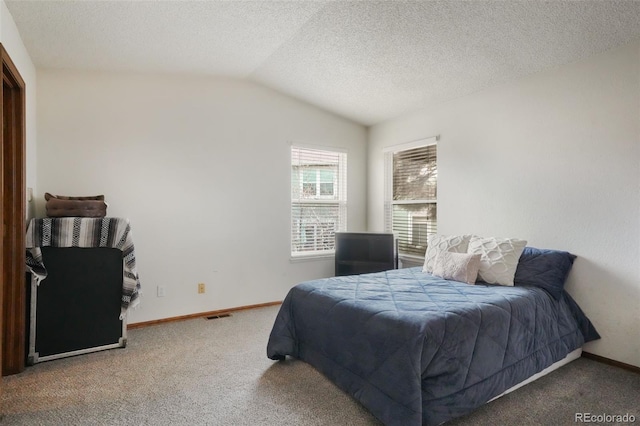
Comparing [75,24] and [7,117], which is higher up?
[75,24]

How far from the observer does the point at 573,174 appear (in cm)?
283

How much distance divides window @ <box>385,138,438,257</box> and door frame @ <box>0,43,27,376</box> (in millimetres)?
3523

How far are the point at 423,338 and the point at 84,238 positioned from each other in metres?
2.54

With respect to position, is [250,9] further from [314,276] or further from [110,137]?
[314,276]

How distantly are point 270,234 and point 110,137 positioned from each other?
1.89 metres

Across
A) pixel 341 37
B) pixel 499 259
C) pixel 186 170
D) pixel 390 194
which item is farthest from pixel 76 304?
pixel 390 194

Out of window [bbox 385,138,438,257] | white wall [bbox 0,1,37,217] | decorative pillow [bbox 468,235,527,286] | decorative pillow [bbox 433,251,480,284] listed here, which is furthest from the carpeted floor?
window [bbox 385,138,438,257]

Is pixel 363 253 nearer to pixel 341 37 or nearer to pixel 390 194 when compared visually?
pixel 390 194

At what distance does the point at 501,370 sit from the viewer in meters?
2.09

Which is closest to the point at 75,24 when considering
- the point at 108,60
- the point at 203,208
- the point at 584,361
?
the point at 108,60

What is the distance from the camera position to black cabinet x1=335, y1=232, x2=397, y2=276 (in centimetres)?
405

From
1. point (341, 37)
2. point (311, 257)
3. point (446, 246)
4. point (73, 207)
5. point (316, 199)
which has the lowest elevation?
point (311, 257)

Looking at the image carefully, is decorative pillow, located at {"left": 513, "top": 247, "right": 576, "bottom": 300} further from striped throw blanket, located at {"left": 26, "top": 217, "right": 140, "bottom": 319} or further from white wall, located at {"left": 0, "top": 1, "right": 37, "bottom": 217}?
white wall, located at {"left": 0, "top": 1, "right": 37, "bottom": 217}

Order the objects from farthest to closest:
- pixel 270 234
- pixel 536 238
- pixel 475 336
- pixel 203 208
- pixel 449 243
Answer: pixel 270 234
pixel 203 208
pixel 449 243
pixel 536 238
pixel 475 336
